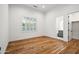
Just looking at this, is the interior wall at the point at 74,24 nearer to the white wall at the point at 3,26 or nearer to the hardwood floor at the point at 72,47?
the hardwood floor at the point at 72,47

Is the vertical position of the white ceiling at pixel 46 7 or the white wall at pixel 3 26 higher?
the white ceiling at pixel 46 7

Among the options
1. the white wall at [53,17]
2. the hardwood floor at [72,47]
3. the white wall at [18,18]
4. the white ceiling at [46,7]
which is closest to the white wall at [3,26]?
the white wall at [18,18]

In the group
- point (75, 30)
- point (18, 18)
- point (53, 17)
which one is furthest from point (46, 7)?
point (75, 30)

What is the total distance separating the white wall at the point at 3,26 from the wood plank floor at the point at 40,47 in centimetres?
10

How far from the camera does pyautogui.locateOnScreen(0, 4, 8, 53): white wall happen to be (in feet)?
4.99

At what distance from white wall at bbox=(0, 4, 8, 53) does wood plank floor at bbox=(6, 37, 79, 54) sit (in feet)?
0.33

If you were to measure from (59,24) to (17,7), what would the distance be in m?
0.92

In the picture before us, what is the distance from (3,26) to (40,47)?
2.78 ft

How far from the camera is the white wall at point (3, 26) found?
152cm

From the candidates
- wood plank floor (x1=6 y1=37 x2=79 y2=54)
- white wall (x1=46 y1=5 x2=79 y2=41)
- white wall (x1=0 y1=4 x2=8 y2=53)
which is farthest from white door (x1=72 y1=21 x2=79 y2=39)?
white wall (x1=0 y1=4 x2=8 y2=53)

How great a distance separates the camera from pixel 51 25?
1.75 meters

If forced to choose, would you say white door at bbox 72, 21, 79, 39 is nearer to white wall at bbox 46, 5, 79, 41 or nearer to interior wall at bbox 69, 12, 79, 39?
interior wall at bbox 69, 12, 79, 39
